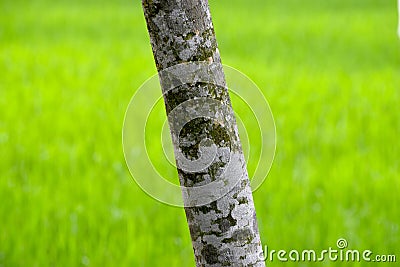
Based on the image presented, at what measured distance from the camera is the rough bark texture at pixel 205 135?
31.7 inches

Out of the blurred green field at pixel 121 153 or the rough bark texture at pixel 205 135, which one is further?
the blurred green field at pixel 121 153

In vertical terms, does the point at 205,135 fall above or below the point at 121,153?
below

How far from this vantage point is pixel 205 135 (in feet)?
2.67

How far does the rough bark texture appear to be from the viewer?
0.80 meters

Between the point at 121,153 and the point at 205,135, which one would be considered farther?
the point at 121,153

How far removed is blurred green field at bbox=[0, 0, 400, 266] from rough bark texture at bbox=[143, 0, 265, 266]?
4.75 feet

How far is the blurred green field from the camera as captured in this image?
2.44 meters

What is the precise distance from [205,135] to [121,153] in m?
2.67

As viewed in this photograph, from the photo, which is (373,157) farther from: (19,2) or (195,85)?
(19,2)

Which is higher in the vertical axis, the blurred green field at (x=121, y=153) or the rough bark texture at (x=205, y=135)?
the blurred green field at (x=121, y=153)

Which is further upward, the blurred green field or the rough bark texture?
the blurred green field

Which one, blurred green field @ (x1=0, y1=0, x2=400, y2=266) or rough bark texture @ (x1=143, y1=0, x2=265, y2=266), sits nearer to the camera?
rough bark texture @ (x1=143, y1=0, x2=265, y2=266)

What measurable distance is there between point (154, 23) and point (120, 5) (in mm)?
9640

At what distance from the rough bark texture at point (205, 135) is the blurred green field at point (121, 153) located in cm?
145
